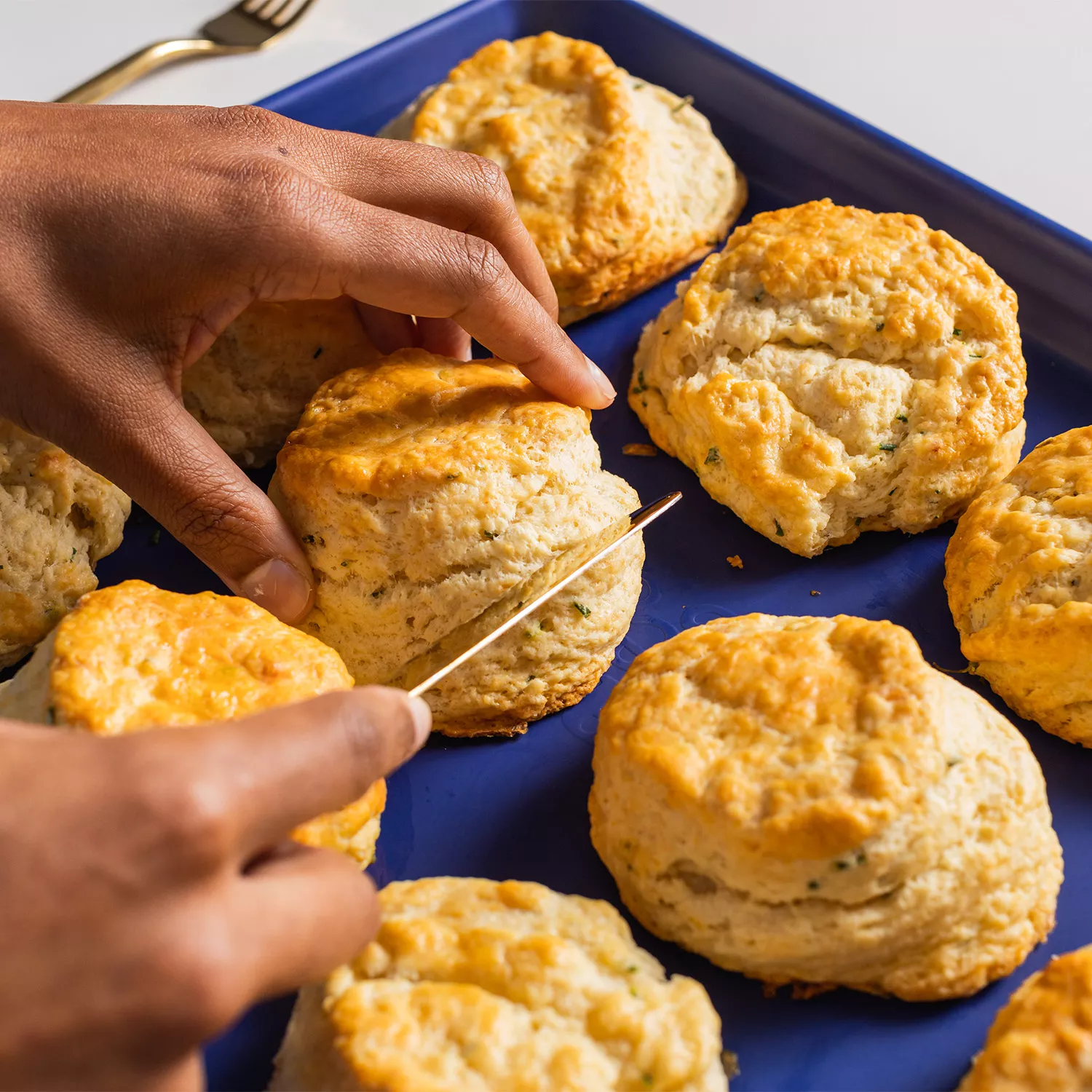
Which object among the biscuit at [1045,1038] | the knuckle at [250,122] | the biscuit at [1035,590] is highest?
the knuckle at [250,122]

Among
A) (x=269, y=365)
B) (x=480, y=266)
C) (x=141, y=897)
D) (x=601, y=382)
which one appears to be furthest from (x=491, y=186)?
(x=141, y=897)

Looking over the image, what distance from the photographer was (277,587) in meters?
2.90

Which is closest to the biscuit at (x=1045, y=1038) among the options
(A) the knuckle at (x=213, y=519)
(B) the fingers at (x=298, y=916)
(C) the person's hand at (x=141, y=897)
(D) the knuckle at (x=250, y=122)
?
(B) the fingers at (x=298, y=916)

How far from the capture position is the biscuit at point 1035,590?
2961 mm

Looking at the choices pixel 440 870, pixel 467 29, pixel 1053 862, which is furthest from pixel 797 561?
pixel 467 29

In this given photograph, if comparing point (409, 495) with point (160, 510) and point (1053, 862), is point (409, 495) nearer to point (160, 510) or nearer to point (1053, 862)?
point (160, 510)

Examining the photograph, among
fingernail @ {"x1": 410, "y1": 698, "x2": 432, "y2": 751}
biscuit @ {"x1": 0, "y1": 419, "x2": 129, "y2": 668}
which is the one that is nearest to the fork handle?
biscuit @ {"x1": 0, "y1": 419, "x2": 129, "y2": 668}

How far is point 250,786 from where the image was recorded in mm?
1871

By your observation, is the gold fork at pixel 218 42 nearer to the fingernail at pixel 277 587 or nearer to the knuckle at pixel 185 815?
the fingernail at pixel 277 587

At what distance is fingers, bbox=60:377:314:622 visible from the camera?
2.79 m

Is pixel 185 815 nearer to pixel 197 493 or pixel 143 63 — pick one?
pixel 197 493

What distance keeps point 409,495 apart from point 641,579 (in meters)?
0.88

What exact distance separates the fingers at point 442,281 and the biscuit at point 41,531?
0.96 meters

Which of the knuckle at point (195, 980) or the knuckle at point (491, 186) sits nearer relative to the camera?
the knuckle at point (195, 980)
